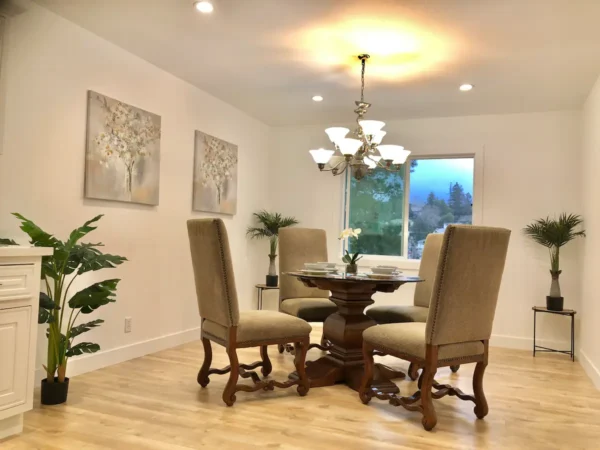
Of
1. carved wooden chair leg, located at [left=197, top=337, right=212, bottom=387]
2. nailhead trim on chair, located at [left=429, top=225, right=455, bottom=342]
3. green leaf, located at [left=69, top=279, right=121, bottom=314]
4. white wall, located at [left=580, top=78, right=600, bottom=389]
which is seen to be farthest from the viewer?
white wall, located at [left=580, top=78, right=600, bottom=389]

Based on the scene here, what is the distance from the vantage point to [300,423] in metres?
2.66

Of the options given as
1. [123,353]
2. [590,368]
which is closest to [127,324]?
[123,353]

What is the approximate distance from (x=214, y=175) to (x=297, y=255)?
4.14 ft

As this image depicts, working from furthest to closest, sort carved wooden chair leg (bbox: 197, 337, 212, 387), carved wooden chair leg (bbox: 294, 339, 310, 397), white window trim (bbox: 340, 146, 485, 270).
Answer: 1. white window trim (bbox: 340, 146, 485, 270)
2. carved wooden chair leg (bbox: 197, 337, 212, 387)
3. carved wooden chair leg (bbox: 294, 339, 310, 397)

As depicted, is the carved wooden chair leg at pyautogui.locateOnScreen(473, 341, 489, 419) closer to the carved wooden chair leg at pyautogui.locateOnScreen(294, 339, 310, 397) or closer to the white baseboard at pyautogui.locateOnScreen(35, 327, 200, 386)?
the carved wooden chair leg at pyautogui.locateOnScreen(294, 339, 310, 397)

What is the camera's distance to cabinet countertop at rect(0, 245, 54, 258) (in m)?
2.30

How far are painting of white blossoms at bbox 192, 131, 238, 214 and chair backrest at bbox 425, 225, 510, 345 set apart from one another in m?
2.82

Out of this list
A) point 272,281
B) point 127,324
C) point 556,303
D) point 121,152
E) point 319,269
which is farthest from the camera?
point 272,281

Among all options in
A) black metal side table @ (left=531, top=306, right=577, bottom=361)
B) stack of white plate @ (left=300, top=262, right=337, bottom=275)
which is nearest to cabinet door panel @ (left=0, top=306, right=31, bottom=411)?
stack of white plate @ (left=300, top=262, right=337, bottom=275)

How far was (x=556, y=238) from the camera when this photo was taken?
4.73 m

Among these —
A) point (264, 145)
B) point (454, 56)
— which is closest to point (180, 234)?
point (264, 145)

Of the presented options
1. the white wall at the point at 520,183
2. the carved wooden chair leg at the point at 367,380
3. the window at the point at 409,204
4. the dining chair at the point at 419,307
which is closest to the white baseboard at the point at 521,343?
the white wall at the point at 520,183

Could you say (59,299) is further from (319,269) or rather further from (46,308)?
(319,269)

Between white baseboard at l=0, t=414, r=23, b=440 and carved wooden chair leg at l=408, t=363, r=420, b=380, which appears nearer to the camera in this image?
white baseboard at l=0, t=414, r=23, b=440
